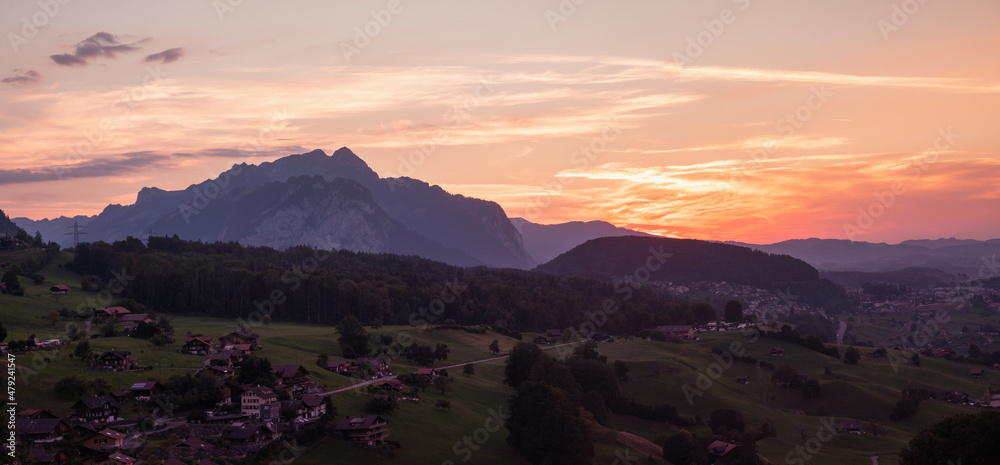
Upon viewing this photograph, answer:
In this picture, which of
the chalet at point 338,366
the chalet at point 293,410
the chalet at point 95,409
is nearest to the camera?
the chalet at point 95,409

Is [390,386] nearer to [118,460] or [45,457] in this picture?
[118,460]

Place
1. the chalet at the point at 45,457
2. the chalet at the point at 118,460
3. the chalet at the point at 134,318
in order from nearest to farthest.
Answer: the chalet at the point at 45,457, the chalet at the point at 118,460, the chalet at the point at 134,318

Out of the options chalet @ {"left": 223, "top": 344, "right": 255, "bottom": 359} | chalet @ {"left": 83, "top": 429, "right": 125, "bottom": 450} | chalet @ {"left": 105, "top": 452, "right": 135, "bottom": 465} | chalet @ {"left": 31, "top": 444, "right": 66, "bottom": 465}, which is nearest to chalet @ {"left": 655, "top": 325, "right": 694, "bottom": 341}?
chalet @ {"left": 223, "top": 344, "right": 255, "bottom": 359}

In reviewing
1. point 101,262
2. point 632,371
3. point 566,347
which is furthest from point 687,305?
point 101,262

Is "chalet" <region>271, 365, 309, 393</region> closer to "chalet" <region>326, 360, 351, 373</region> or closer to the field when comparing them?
the field

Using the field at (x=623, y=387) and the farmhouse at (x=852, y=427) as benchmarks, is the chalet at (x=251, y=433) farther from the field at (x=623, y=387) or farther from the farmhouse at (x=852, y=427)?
the farmhouse at (x=852, y=427)

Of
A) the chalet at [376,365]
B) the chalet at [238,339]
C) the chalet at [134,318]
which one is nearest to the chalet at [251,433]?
the chalet at [376,365]
